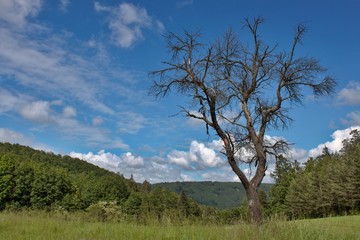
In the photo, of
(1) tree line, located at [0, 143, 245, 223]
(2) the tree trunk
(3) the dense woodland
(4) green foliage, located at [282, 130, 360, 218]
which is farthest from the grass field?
(4) green foliage, located at [282, 130, 360, 218]

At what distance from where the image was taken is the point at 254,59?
18.1m

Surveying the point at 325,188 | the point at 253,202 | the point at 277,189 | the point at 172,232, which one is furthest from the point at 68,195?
the point at 172,232

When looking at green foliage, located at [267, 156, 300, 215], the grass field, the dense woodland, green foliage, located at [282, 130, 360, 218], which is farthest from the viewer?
green foliage, located at [267, 156, 300, 215]

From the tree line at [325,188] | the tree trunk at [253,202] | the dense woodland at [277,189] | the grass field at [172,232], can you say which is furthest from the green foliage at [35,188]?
the grass field at [172,232]

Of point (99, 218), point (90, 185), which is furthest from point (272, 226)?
point (90, 185)

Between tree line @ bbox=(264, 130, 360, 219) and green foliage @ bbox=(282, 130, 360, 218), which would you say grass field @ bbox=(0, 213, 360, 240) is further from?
green foliage @ bbox=(282, 130, 360, 218)

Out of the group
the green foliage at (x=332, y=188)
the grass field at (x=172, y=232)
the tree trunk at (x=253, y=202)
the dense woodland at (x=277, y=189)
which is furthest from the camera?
the dense woodland at (x=277, y=189)

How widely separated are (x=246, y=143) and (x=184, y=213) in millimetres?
8128

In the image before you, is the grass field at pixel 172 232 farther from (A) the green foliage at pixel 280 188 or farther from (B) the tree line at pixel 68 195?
(A) the green foliage at pixel 280 188

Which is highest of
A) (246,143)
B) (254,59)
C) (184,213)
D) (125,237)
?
(254,59)

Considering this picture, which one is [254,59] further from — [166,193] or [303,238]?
[166,193]

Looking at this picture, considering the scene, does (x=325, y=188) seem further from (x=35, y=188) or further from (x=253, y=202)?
(x=35, y=188)

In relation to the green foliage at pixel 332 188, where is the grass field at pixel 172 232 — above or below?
below

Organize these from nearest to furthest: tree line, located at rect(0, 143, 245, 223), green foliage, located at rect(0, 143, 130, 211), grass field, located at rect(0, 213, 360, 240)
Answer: grass field, located at rect(0, 213, 360, 240) < tree line, located at rect(0, 143, 245, 223) < green foliage, located at rect(0, 143, 130, 211)
